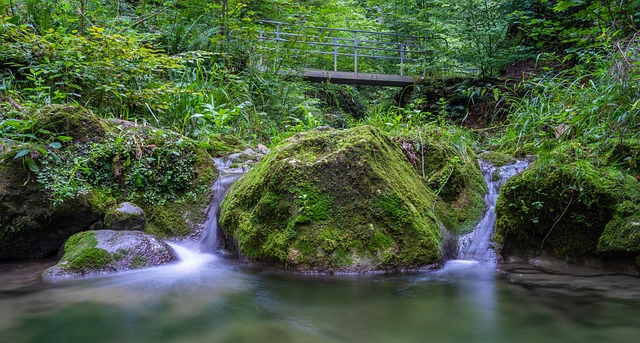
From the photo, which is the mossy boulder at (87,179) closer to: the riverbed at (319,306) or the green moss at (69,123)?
the green moss at (69,123)

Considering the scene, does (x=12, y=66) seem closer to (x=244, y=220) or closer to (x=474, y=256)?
(x=244, y=220)

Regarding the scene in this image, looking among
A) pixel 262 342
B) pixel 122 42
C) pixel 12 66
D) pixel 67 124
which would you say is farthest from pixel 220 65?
pixel 262 342

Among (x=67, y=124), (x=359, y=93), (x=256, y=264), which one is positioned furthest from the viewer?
(x=359, y=93)

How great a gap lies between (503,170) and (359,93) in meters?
11.9

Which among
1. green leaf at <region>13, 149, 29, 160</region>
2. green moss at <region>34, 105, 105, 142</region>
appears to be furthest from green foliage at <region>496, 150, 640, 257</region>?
green leaf at <region>13, 149, 29, 160</region>

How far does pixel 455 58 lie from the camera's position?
12.5 meters

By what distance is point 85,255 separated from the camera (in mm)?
3562

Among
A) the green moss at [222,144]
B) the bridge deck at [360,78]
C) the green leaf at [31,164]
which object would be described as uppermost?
the bridge deck at [360,78]

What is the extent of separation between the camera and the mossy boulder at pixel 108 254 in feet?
11.5

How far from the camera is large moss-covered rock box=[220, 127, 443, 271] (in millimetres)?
3627

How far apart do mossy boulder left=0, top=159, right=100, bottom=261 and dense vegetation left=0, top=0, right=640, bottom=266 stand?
0.33 ft

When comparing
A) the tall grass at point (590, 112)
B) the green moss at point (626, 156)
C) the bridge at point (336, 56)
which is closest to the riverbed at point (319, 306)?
the green moss at point (626, 156)

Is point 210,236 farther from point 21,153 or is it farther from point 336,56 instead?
point 336,56

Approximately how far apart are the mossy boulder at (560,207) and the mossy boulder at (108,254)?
3.08 m
